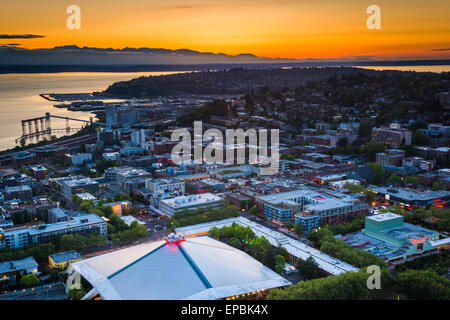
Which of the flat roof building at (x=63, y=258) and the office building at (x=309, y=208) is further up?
the office building at (x=309, y=208)

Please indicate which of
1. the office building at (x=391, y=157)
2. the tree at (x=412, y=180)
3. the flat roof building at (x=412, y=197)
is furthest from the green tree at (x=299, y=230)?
the office building at (x=391, y=157)

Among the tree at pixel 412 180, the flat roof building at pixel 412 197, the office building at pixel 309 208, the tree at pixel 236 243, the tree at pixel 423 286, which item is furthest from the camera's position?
the tree at pixel 412 180

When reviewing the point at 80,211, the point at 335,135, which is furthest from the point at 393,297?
the point at 335,135

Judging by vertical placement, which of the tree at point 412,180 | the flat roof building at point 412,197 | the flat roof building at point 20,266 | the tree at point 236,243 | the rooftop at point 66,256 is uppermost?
the tree at point 412,180

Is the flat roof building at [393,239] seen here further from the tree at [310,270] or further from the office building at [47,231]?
the office building at [47,231]

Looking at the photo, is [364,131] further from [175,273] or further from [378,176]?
[175,273]

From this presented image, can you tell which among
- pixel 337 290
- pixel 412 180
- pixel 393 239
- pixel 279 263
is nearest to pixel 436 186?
pixel 412 180

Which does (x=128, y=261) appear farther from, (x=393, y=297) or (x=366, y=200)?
(x=366, y=200)
